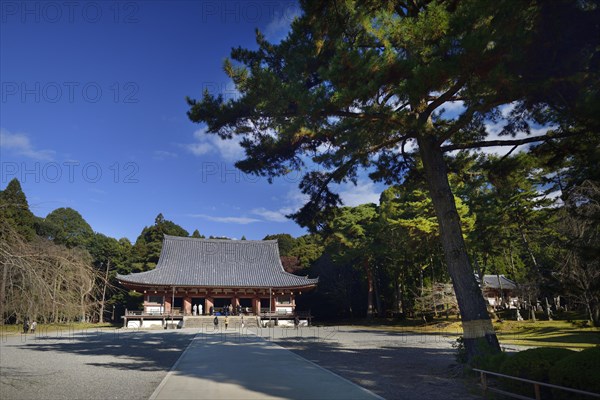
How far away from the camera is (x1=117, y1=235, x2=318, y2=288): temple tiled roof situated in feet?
100.0

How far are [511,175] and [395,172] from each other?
123 inches

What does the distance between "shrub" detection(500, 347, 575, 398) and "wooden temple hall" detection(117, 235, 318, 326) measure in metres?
25.2

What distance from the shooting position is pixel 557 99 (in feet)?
19.0

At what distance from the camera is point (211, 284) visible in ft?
100

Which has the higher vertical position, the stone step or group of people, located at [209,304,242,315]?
group of people, located at [209,304,242,315]

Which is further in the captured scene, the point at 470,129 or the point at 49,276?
the point at 470,129

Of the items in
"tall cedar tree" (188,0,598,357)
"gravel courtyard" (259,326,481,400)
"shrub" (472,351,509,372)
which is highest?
"tall cedar tree" (188,0,598,357)

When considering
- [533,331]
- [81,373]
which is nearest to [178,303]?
[81,373]

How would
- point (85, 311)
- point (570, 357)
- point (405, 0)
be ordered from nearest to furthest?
point (570, 357)
point (85, 311)
point (405, 0)

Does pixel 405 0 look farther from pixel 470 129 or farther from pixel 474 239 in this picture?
pixel 474 239

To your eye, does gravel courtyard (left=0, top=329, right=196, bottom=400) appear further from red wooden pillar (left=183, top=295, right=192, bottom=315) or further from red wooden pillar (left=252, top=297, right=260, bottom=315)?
red wooden pillar (left=252, top=297, right=260, bottom=315)

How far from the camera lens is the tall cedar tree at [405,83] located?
531 centimetres

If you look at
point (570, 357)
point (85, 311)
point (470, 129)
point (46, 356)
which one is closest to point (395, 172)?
point (470, 129)

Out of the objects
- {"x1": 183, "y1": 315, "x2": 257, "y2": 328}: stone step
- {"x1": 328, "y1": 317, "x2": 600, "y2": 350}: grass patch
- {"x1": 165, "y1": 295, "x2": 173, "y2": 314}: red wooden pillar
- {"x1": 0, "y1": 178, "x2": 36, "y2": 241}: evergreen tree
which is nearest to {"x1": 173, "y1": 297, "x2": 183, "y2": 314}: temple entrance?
{"x1": 165, "y1": 295, "x2": 173, "y2": 314}: red wooden pillar
